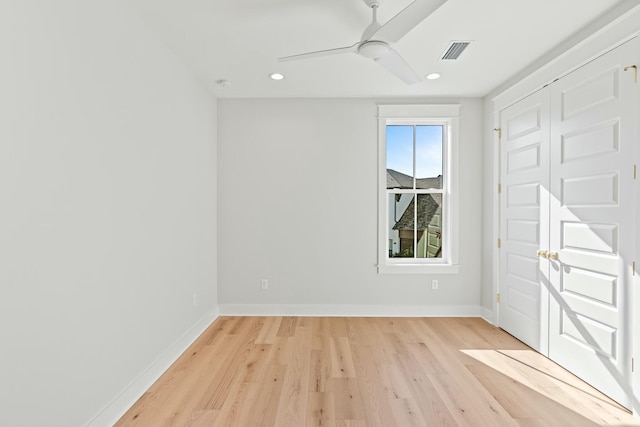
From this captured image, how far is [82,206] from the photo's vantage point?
1.66 m

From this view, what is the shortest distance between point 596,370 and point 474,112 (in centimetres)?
285

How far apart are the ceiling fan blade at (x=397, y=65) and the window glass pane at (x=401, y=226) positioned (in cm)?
169

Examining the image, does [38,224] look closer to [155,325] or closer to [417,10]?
[155,325]

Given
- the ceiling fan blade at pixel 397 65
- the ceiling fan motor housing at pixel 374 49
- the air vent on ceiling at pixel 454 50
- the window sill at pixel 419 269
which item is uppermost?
the air vent on ceiling at pixel 454 50

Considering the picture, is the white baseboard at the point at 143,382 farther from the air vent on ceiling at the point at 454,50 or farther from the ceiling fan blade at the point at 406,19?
the air vent on ceiling at the point at 454,50

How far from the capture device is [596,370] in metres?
2.27

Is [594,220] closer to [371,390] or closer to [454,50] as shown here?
[454,50]

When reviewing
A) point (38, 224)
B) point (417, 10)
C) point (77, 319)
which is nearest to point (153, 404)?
point (77, 319)

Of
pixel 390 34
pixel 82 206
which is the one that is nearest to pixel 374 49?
pixel 390 34

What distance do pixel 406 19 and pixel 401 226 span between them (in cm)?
263

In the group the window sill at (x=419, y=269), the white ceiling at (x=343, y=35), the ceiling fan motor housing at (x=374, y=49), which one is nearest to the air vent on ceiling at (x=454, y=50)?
the white ceiling at (x=343, y=35)

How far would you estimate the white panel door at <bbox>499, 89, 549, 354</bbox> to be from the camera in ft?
9.25

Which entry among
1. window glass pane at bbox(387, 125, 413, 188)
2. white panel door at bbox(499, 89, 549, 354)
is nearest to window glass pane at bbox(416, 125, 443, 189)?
window glass pane at bbox(387, 125, 413, 188)

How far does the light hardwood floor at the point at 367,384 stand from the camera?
1949 millimetres
